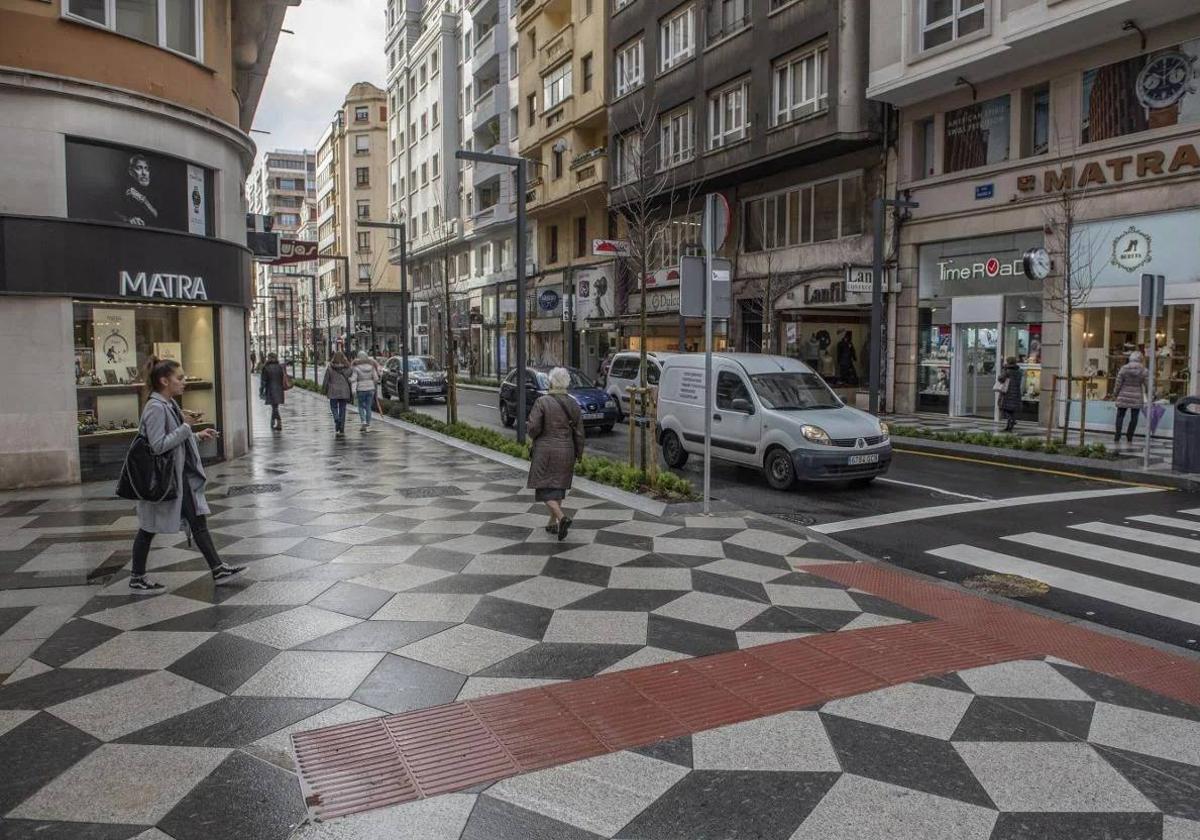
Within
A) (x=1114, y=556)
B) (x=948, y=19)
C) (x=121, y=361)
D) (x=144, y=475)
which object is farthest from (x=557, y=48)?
(x=144, y=475)

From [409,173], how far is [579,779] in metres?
62.3

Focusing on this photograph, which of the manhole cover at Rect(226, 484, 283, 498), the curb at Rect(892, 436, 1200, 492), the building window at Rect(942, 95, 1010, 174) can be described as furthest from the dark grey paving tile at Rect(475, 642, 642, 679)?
the building window at Rect(942, 95, 1010, 174)

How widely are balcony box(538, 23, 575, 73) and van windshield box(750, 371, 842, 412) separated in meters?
28.3

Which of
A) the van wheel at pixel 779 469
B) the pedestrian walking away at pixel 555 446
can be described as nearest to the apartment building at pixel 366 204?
the van wheel at pixel 779 469

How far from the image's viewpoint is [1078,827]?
3.33 metres

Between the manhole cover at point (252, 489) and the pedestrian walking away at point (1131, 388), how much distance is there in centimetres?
1431

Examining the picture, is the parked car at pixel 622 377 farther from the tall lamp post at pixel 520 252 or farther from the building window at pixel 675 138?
the building window at pixel 675 138

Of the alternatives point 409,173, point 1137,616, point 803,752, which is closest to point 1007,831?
point 803,752

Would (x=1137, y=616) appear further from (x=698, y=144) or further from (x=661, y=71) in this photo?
(x=661, y=71)

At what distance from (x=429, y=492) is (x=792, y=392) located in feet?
16.9

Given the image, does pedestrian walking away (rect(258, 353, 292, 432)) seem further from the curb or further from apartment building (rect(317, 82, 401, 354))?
apartment building (rect(317, 82, 401, 354))

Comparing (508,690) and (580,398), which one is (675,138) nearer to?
(580,398)

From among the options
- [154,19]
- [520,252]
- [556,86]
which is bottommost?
[520,252]

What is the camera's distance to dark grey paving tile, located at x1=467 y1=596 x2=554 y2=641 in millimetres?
5590
